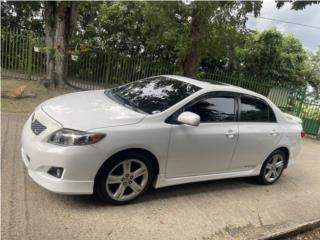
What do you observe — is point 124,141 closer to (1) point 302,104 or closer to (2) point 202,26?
(2) point 202,26

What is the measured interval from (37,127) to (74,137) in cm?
70

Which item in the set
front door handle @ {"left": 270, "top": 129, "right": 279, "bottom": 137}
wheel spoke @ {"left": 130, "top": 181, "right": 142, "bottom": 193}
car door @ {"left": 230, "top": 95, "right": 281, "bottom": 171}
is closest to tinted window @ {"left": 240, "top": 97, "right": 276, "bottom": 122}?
car door @ {"left": 230, "top": 95, "right": 281, "bottom": 171}

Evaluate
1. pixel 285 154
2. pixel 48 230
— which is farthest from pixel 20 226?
pixel 285 154

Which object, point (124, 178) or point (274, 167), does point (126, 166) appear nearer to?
point (124, 178)

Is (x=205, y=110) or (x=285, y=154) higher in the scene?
(x=205, y=110)

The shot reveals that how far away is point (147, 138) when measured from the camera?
4211mm

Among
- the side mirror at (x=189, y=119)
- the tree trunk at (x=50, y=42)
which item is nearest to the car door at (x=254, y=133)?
the side mirror at (x=189, y=119)

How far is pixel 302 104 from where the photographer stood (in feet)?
45.2

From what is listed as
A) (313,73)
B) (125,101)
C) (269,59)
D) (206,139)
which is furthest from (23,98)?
(313,73)

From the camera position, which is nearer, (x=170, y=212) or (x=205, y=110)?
(x=170, y=212)

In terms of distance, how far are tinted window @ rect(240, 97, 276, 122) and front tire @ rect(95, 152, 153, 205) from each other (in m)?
1.89

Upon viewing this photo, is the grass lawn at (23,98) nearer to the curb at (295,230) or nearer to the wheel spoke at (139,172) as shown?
the wheel spoke at (139,172)

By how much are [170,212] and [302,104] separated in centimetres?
1103

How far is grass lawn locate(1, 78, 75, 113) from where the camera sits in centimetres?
838
